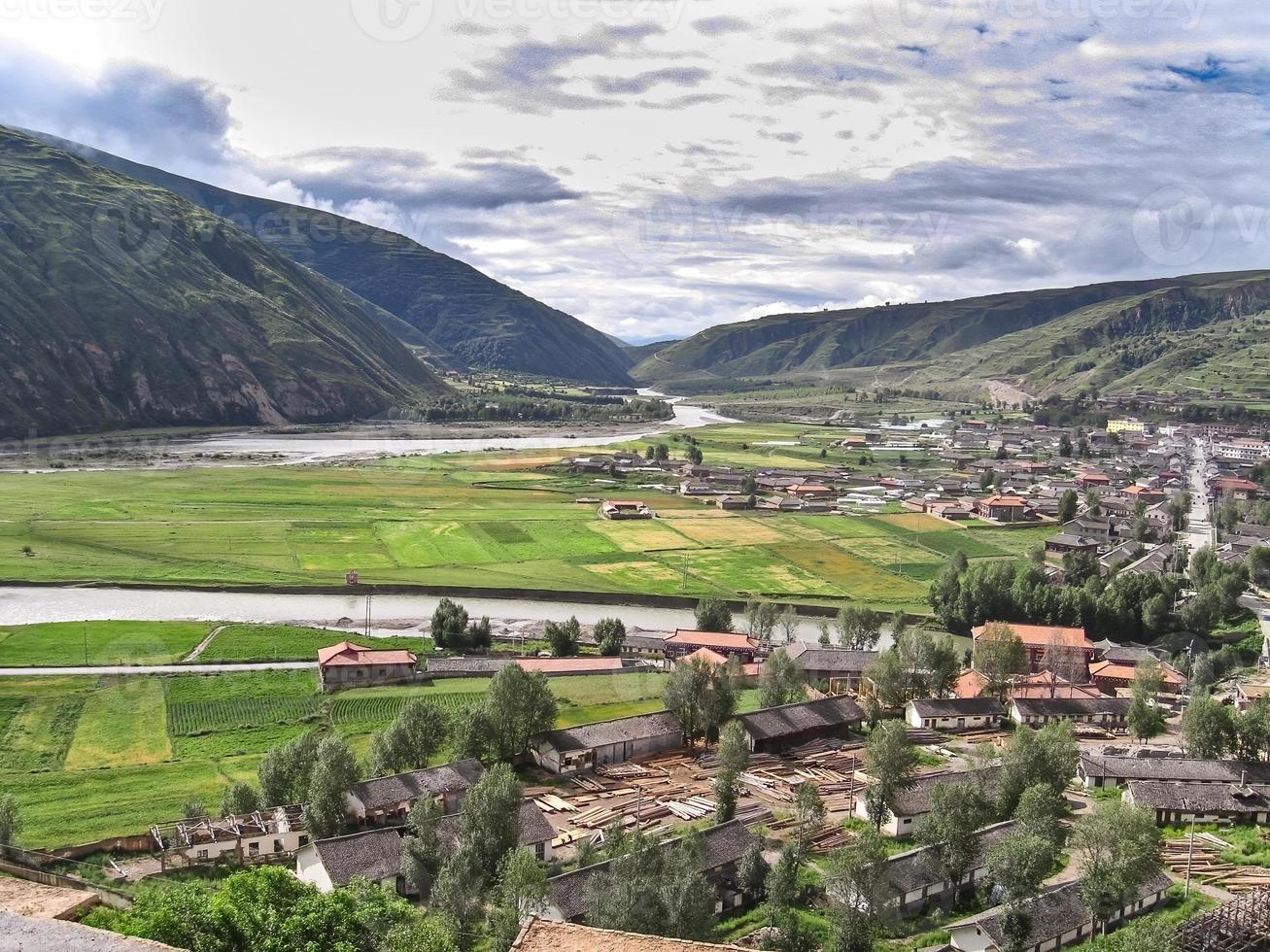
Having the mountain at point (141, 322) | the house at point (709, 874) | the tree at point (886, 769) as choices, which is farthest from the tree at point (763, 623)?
the mountain at point (141, 322)

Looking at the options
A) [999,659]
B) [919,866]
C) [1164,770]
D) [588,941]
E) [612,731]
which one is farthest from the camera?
[999,659]

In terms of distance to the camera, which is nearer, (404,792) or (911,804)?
(404,792)

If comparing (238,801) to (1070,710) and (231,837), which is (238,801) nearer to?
(231,837)

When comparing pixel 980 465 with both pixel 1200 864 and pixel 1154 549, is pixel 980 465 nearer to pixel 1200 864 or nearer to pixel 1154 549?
pixel 1154 549

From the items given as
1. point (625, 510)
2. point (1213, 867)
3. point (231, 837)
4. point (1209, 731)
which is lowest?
point (1213, 867)

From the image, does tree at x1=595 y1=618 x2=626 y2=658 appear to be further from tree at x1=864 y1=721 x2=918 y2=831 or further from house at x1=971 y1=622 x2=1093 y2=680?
tree at x1=864 y1=721 x2=918 y2=831

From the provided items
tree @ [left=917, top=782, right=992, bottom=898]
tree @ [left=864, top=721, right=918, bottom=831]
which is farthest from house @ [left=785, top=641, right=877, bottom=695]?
tree @ [left=917, top=782, right=992, bottom=898]

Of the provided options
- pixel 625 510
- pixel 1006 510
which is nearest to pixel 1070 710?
pixel 625 510
